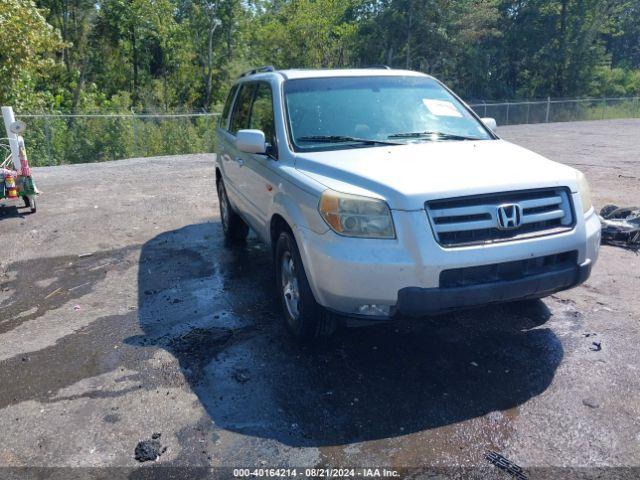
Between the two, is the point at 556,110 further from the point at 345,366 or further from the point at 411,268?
the point at 411,268

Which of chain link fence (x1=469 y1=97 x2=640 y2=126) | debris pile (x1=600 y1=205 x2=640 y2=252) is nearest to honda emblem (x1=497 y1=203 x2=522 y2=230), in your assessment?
debris pile (x1=600 y1=205 x2=640 y2=252)

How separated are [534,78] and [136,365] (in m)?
47.7

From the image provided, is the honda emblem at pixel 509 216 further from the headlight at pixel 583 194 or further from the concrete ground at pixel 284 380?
the concrete ground at pixel 284 380

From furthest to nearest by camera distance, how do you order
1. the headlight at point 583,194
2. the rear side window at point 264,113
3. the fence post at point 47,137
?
1. the fence post at point 47,137
2. the rear side window at point 264,113
3. the headlight at point 583,194

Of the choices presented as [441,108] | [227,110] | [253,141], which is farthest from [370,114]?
[227,110]

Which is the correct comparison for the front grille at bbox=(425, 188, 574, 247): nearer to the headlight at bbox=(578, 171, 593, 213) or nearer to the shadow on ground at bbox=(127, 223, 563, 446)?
the headlight at bbox=(578, 171, 593, 213)

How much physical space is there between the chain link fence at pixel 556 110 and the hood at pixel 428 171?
92.1 ft

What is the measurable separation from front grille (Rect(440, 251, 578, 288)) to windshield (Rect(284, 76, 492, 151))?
58.4 inches

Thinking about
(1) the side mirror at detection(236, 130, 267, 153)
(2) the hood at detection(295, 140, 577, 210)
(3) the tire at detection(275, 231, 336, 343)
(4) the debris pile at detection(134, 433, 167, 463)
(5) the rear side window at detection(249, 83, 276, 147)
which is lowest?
(4) the debris pile at detection(134, 433, 167, 463)

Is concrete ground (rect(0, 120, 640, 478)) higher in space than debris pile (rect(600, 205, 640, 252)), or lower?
lower

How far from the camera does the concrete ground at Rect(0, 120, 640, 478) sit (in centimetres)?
321

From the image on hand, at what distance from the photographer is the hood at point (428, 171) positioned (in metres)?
3.69

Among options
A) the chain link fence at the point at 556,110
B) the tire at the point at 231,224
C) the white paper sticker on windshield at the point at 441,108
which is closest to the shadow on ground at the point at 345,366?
the tire at the point at 231,224


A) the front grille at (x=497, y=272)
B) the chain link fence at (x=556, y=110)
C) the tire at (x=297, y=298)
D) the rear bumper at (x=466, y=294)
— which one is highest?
the front grille at (x=497, y=272)
